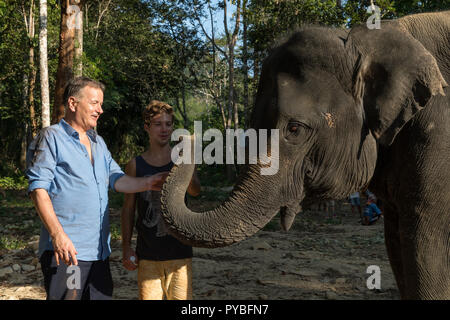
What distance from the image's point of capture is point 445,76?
2623mm

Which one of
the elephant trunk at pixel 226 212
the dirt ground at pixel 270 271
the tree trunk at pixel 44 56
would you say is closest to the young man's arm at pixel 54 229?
the elephant trunk at pixel 226 212

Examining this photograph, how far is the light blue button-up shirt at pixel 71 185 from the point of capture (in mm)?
2910

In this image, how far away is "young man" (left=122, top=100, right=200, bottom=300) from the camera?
3449 millimetres

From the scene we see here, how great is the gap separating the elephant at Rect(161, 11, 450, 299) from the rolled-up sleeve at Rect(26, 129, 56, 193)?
2.46 feet

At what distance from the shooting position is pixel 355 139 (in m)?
2.58

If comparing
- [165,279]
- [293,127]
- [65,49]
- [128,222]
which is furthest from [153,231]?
[65,49]

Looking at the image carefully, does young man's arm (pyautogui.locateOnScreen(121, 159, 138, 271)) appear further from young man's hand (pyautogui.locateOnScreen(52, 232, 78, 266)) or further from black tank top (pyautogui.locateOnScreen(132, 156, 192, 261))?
young man's hand (pyautogui.locateOnScreen(52, 232, 78, 266))

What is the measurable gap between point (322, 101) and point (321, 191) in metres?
0.49

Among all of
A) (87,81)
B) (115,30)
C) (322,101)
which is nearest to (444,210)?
(322,101)

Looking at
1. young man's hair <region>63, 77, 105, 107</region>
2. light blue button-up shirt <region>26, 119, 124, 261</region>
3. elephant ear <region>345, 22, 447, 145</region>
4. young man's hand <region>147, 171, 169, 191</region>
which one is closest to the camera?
elephant ear <region>345, 22, 447, 145</region>

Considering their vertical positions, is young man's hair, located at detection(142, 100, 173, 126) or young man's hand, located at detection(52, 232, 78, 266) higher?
young man's hair, located at detection(142, 100, 173, 126)

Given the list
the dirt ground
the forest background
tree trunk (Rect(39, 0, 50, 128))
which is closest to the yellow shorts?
the dirt ground

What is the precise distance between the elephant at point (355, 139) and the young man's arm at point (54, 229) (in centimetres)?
65

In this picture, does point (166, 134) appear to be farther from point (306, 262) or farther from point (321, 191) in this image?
point (306, 262)
